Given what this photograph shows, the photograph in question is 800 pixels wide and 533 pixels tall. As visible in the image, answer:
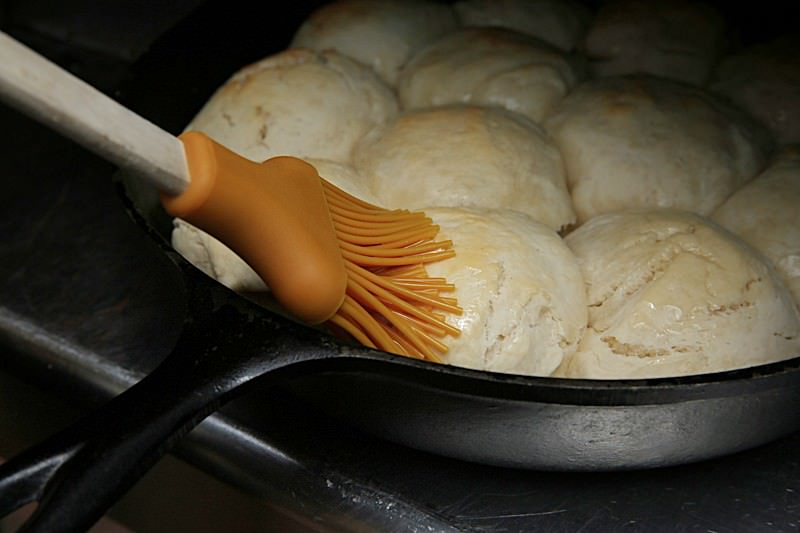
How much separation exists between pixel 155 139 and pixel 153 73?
73cm

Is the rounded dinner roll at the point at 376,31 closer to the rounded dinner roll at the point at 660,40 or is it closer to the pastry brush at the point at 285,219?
the rounded dinner roll at the point at 660,40

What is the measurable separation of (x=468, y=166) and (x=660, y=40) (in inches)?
21.1

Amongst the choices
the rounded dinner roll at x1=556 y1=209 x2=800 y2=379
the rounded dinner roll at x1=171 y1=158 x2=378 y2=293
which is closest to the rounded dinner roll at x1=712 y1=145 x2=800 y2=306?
the rounded dinner roll at x1=556 y1=209 x2=800 y2=379

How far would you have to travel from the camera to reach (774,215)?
1.10 metres

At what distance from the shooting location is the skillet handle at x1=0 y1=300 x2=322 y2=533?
0.67 meters

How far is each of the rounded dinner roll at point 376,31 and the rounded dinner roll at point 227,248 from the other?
0.31m

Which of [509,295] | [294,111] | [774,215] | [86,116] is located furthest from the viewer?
[294,111]

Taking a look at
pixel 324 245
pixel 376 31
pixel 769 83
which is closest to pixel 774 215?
pixel 769 83

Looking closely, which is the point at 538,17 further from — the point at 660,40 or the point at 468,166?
the point at 468,166

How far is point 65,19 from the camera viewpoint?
1901mm

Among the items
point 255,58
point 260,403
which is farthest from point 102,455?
point 255,58

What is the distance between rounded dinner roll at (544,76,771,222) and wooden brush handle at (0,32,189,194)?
0.64 m

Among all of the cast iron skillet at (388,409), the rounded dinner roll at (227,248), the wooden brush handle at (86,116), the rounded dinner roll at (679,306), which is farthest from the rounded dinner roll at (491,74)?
the wooden brush handle at (86,116)

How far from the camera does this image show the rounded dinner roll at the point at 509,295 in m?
0.94
